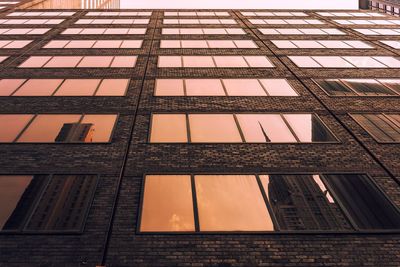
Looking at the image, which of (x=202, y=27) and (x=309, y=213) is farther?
(x=202, y=27)

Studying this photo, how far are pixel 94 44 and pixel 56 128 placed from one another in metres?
9.88

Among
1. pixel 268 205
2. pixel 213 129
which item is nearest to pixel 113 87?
pixel 213 129

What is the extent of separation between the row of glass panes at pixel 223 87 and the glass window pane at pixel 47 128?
3582mm

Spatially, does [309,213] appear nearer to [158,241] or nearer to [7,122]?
[158,241]

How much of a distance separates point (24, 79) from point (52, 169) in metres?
7.44

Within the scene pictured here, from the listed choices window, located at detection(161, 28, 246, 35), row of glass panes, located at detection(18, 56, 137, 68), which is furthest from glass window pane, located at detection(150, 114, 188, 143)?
window, located at detection(161, 28, 246, 35)

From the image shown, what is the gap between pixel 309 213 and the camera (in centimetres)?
729

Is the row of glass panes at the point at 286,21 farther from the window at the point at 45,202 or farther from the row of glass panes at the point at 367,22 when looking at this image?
the window at the point at 45,202

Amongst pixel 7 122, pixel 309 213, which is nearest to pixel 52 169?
pixel 7 122

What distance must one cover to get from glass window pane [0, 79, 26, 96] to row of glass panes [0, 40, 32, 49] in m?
5.37

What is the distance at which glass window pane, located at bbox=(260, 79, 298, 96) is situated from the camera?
42.6ft

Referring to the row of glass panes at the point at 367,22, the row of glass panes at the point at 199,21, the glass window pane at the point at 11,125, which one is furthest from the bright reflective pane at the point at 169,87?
the row of glass panes at the point at 367,22

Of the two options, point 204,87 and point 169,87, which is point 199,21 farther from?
point 169,87

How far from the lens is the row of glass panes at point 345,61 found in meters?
16.1
